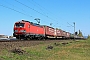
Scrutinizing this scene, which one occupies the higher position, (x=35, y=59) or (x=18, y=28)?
(x=18, y=28)

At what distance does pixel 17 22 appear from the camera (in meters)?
39.7

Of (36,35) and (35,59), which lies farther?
(36,35)

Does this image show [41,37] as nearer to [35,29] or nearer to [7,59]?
[35,29]

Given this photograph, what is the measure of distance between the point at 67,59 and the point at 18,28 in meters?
25.6

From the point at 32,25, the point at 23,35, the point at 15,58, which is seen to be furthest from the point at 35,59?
the point at 32,25

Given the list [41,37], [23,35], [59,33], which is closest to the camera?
[23,35]

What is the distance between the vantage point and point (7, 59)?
11445mm

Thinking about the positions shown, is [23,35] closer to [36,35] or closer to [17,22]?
[17,22]

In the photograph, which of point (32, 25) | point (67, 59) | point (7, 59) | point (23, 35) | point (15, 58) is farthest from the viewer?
point (32, 25)

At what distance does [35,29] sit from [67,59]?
102 ft

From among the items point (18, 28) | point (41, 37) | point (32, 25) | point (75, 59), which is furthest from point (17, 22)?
point (75, 59)

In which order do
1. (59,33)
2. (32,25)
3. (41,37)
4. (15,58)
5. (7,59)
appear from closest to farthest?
(7,59) → (15,58) → (32,25) → (41,37) → (59,33)

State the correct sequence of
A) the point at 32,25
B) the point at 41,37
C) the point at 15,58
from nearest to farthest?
the point at 15,58 → the point at 32,25 → the point at 41,37

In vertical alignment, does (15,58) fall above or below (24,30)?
below
